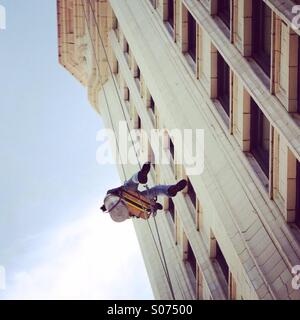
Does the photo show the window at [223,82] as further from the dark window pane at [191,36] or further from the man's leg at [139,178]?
the man's leg at [139,178]

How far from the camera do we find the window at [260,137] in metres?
16.2

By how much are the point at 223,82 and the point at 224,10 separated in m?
2.10

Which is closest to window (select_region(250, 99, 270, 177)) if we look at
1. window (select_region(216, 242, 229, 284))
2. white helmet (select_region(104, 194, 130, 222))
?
white helmet (select_region(104, 194, 130, 222))

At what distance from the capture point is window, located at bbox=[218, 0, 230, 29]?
1831 cm

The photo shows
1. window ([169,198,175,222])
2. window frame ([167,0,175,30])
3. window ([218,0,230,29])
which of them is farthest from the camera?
window ([169,198,175,222])

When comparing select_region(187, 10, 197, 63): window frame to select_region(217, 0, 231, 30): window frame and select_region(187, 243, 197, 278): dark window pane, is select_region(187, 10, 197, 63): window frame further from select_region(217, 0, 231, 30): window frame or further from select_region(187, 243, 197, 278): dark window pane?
select_region(187, 243, 197, 278): dark window pane

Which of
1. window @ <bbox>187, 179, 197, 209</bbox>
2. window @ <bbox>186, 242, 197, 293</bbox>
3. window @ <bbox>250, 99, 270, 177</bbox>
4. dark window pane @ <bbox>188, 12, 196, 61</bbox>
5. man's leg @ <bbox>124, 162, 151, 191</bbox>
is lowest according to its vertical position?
window @ <bbox>186, 242, 197, 293</bbox>

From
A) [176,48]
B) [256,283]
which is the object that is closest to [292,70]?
[256,283]

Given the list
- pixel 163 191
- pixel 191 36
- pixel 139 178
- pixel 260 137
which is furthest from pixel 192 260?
pixel 191 36

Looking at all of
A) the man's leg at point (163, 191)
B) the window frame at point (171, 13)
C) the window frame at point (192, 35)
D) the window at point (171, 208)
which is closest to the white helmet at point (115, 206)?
the man's leg at point (163, 191)

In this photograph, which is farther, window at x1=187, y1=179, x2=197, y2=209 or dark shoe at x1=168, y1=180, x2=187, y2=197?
window at x1=187, y1=179, x2=197, y2=209

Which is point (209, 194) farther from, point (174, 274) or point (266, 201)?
point (174, 274)

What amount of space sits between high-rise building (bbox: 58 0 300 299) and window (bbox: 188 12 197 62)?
1.4 inches

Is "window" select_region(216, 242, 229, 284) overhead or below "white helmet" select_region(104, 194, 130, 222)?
below
